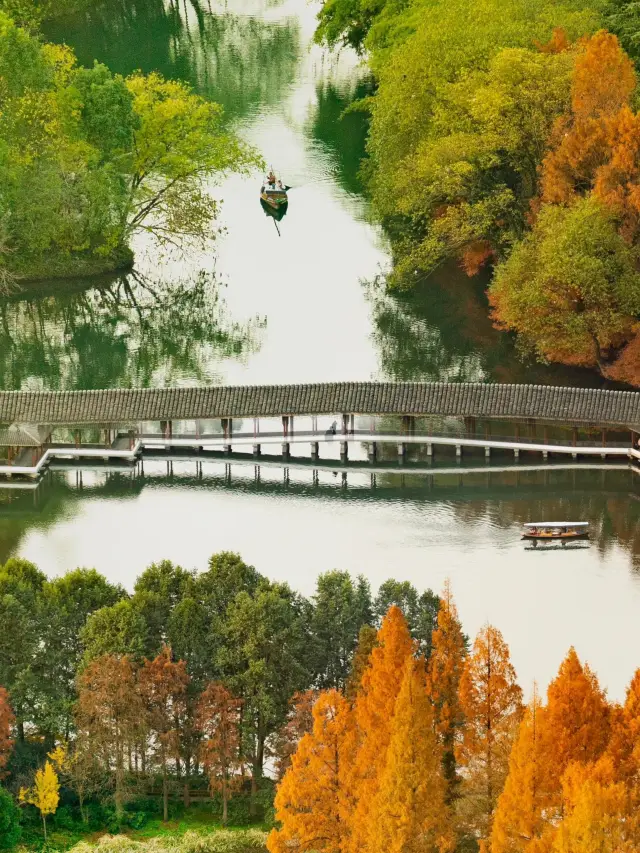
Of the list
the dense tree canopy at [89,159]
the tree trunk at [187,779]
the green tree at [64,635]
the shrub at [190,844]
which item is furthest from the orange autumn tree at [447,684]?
the dense tree canopy at [89,159]

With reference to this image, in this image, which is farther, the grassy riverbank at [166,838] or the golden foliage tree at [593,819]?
the grassy riverbank at [166,838]

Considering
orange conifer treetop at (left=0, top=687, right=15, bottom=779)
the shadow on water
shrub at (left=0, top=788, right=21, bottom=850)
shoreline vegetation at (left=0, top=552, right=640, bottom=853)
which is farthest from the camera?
the shadow on water

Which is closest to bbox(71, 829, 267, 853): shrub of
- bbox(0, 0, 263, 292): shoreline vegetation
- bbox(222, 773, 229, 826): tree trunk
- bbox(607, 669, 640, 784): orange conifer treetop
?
bbox(222, 773, 229, 826): tree trunk

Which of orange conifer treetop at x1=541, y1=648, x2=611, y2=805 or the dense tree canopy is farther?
the dense tree canopy

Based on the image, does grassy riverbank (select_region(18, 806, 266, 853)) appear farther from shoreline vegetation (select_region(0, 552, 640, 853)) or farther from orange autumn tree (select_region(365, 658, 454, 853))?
orange autumn tree (select_region(365, 658, 454, 853))

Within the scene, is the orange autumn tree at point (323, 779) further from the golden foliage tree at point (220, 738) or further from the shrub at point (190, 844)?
the golden foliage tree at point (220, 738)

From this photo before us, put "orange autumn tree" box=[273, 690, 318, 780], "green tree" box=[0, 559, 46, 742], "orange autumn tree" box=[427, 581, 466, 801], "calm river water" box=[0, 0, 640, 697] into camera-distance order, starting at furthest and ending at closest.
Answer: "calm river water" box=[0, 0, 640, 697], "green tree" box=[0, 559, 46, 742], "orange autumn tree" box=[273, 690, 318, 780], "orange autumn tree" box=[427, 581, 466, 801]

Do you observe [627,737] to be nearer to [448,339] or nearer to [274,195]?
[448,339]
